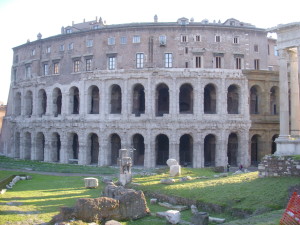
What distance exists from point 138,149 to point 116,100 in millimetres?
5878

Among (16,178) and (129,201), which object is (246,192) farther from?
(16,178)

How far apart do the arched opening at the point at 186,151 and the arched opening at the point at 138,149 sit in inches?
160

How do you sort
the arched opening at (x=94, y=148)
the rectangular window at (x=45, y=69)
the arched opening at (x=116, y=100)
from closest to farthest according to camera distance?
the arched opening at (x=116, y=100), the arched opening at (x=94, y=148), the rectangular window at (x=45, y=69)

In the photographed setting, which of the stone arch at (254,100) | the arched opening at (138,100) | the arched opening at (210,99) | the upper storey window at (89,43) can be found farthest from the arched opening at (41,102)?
the stone arch at (254,100)

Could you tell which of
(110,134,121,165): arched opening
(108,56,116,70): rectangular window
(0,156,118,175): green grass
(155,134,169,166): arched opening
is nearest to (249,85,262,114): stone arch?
(155,134,169,166): arched opening

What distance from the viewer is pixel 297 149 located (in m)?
20.1

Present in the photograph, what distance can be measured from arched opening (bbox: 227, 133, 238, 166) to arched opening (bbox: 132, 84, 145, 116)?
386 inches

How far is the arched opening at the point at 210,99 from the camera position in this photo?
3609 cm

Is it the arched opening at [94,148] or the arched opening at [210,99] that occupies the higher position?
the arched opening at [210,99]

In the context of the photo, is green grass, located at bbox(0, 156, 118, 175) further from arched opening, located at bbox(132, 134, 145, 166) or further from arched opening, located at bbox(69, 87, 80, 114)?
arched opening, located at bbox(69, 87, 80, 114)

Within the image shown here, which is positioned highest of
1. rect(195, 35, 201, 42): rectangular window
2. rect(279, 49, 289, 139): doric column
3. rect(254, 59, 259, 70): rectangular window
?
rect(195, 35, 201, 42): rectangular window

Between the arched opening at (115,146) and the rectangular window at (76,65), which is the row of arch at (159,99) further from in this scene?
the arched opening at (115,146)

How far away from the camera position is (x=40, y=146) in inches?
1658

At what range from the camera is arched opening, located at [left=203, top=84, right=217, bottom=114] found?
3609cm
